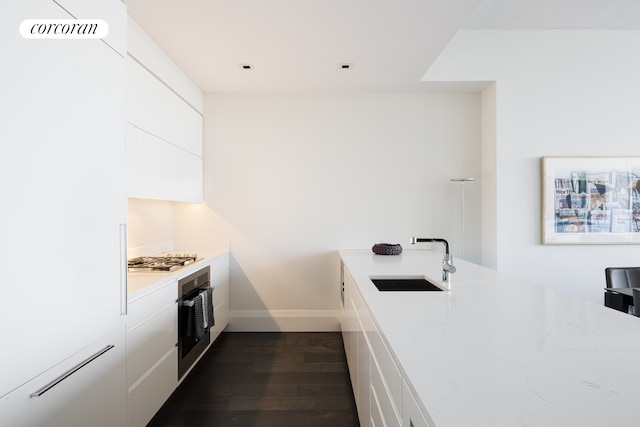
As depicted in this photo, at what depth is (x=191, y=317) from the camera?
2273mm

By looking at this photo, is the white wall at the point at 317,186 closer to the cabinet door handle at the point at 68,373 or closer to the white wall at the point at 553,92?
the white wall at the point at 553,92

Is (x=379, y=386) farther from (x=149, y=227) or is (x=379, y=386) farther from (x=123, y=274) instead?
(x=149, y=227)

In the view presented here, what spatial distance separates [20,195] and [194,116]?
7.93 ft

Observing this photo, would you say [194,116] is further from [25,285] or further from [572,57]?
[572,57]

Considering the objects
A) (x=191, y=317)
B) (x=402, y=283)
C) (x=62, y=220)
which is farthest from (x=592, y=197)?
(x=62, y=220)

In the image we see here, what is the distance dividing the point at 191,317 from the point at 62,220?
1.32m

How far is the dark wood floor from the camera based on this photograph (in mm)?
2016

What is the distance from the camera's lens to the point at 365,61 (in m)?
2.74

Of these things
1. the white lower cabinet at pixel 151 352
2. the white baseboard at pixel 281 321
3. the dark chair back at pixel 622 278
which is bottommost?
the white baseboard at pixel 281 321

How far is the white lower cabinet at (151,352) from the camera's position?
5.48 ft

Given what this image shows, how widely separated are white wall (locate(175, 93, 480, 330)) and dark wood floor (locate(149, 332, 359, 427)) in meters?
0.51

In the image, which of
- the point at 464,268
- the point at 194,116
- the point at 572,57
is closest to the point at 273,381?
the point at 464,268

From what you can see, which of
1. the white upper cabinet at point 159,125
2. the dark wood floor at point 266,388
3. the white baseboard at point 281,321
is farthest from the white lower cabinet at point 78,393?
the white baseboard at point 281,321

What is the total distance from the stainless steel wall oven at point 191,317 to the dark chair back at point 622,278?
310cm
